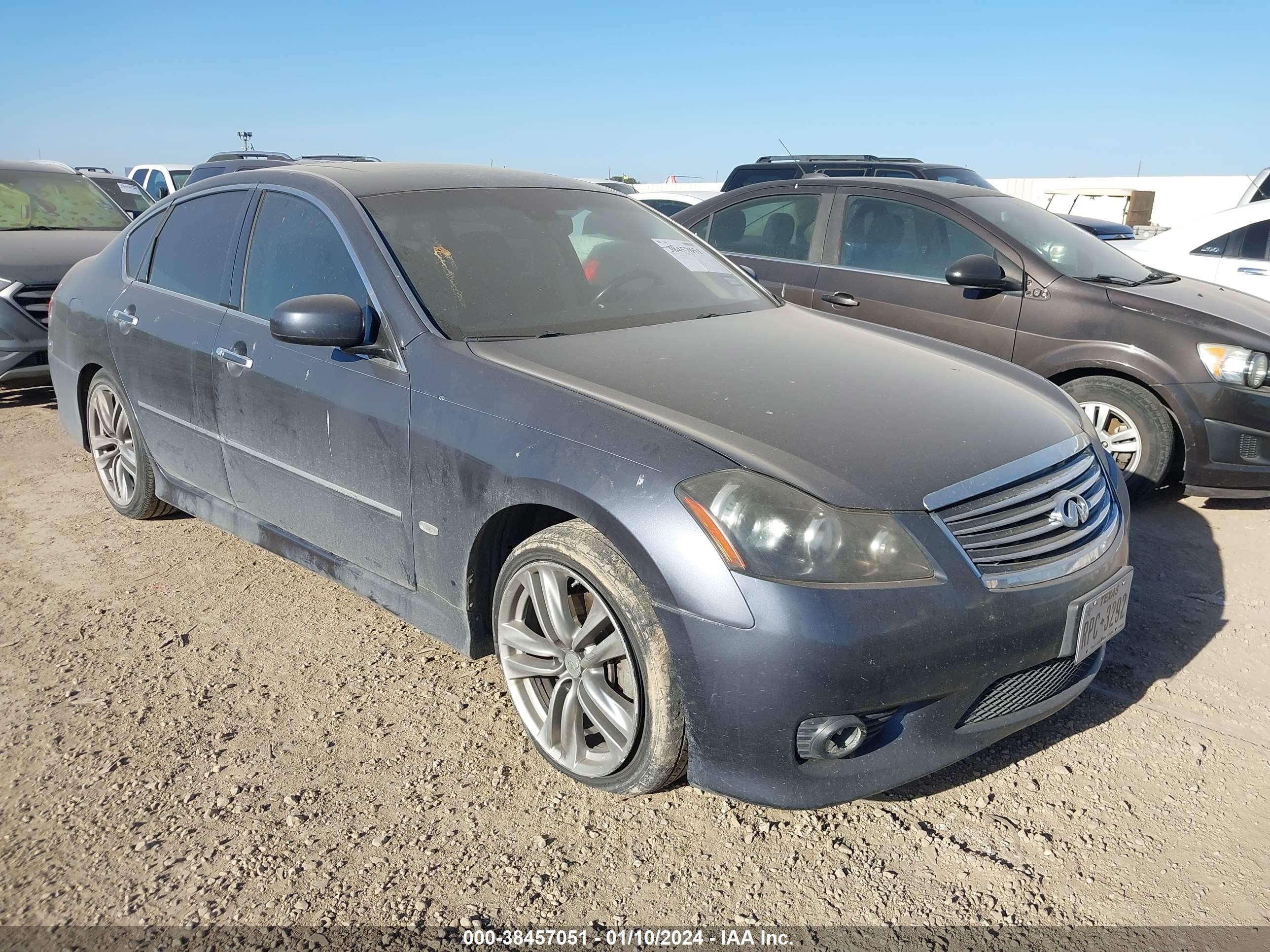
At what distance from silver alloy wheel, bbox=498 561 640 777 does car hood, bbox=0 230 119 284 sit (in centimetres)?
601

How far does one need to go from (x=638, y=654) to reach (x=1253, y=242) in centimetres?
667

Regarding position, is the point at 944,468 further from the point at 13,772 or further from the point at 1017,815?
the point at 13,772

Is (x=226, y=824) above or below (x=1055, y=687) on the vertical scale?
below

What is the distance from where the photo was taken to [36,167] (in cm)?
898

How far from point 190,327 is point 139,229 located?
1.06m

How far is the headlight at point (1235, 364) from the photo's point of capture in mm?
4699

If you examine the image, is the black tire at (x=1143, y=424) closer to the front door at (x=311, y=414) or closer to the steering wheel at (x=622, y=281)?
the steering wheel at (x=622, y=281)

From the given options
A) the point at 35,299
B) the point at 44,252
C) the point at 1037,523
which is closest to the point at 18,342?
the point at 35,299

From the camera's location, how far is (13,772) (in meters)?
2.77

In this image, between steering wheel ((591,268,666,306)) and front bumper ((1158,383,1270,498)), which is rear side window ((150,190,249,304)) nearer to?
steering wheel ((591,268,666,306))

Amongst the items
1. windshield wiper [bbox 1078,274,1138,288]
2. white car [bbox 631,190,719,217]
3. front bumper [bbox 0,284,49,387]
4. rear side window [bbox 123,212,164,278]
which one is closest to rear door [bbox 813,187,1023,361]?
windshield wiper [bbox 1078,274,1138,288]

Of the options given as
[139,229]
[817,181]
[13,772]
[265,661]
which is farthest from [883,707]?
[817,181]

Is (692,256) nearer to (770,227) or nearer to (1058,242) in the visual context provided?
(770,227)

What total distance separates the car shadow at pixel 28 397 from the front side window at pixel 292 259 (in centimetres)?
431
